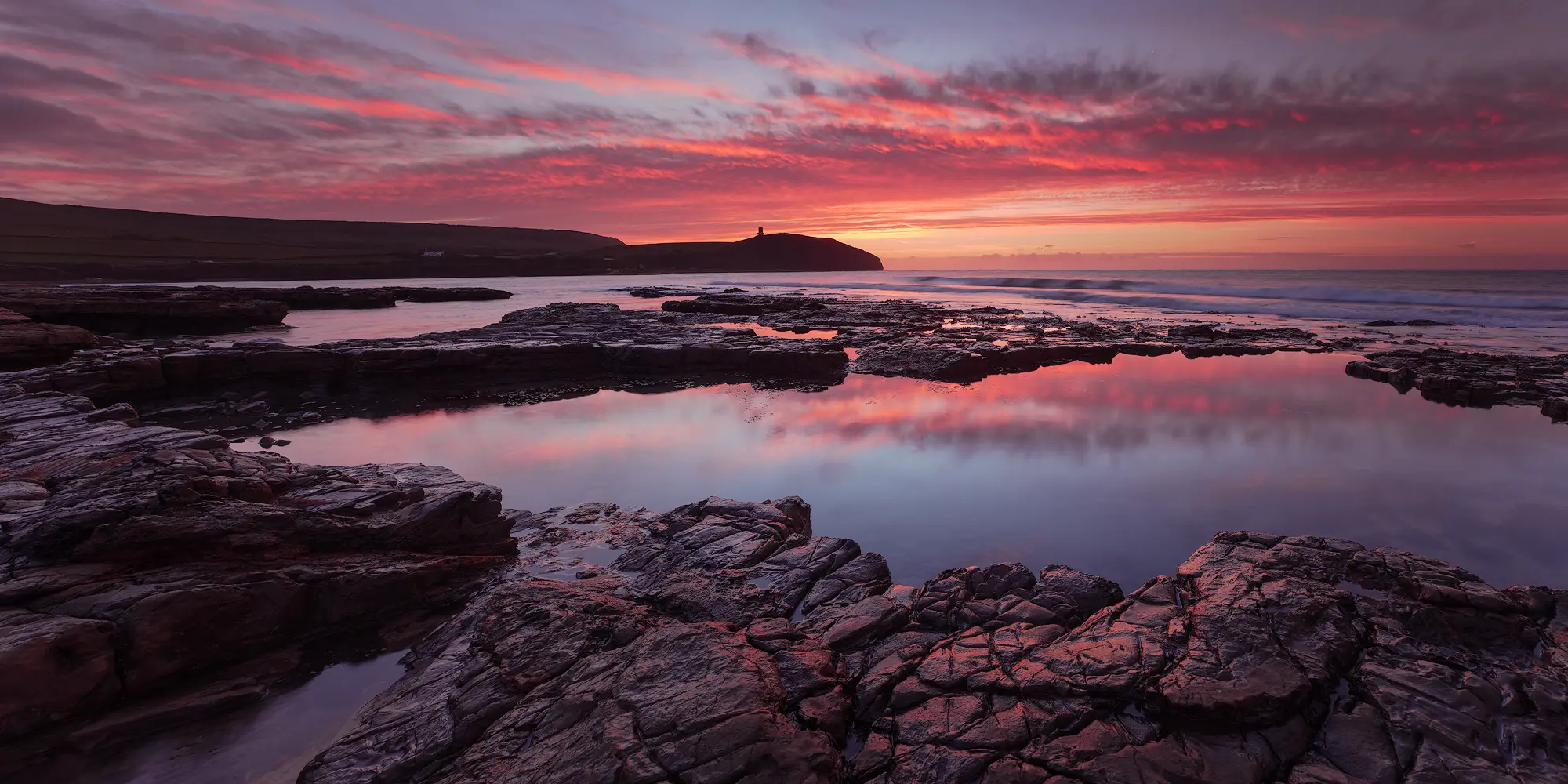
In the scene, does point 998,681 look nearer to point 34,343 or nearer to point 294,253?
point 34,343

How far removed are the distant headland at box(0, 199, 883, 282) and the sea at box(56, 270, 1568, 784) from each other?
300 ft

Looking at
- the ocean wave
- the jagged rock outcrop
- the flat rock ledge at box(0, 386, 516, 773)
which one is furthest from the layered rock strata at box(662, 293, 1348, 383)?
the ocean wave

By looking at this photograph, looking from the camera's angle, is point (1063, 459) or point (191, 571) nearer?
point (191, 571)

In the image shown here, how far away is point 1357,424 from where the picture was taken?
11.8 m

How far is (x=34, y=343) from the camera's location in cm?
1450

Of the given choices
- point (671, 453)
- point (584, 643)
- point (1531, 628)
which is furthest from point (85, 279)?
point (1531, 628)

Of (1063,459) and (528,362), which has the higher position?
(528,362)

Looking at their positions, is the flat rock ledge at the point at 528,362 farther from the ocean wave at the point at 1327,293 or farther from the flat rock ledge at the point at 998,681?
the ocean wave at the point at 1327,293

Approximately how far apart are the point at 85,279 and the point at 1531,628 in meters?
108

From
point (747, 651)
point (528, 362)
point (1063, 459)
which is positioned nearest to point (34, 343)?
point (528, 362)

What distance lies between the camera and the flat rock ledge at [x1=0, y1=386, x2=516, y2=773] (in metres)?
4.10

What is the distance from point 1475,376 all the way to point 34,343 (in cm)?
3406

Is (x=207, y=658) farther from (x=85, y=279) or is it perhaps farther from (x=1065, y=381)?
(x=85, y=279)

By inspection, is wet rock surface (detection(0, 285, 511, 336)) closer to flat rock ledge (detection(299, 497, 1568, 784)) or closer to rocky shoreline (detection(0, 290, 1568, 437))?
rocky shoreline (detection(0, 290, 1568, 437))
